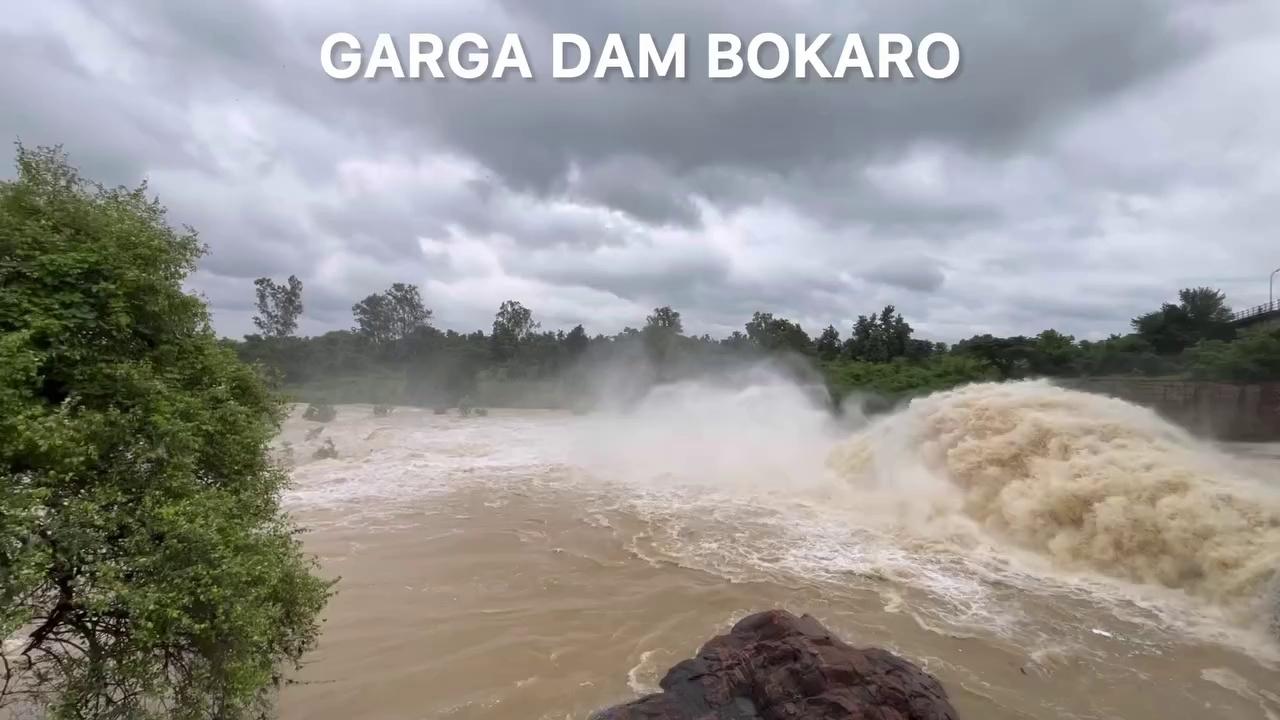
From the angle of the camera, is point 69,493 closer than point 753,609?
Yes

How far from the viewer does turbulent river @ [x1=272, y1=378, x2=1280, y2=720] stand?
6695mm

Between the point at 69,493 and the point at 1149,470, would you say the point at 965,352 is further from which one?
the point at 69,493

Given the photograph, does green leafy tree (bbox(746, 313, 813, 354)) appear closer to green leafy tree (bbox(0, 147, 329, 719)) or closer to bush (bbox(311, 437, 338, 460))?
bush (bbox(311, 437, 338, 460))

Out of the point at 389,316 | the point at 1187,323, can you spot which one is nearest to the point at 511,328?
the point at 389,316

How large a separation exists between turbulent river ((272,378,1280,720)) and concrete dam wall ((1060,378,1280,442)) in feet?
5.60

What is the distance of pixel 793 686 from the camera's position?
5.25 meters

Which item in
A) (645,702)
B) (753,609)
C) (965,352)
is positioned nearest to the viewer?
(645,702)

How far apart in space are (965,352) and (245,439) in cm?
3760

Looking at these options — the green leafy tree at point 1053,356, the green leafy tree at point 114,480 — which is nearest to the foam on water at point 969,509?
the green leafy tree at point 114,480

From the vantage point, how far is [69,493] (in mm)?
3545

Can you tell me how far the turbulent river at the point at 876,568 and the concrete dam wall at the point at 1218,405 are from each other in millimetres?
1707

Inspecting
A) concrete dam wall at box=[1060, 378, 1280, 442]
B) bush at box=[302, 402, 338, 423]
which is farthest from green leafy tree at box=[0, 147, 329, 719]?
bush at box=[302, 402, 338, 423]

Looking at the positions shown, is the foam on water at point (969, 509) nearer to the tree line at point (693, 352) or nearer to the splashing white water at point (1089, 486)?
the splashing white water at point (1089, 486)

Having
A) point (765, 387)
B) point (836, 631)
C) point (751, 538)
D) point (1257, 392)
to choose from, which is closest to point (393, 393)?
point (765, 387)
